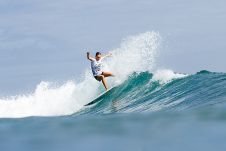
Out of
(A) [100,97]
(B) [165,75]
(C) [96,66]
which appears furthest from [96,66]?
(B) [165,75]

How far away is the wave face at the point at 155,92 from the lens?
1603 cm

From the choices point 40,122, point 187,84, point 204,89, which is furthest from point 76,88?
point 40,122

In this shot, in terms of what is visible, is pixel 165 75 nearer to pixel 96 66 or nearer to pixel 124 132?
pixel 96 66

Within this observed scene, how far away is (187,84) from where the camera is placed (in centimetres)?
1892

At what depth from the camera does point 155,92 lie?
19922 mm

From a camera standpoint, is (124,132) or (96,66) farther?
(96,66)

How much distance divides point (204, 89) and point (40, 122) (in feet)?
27.1

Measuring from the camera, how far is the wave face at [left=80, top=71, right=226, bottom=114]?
1603 centimetres

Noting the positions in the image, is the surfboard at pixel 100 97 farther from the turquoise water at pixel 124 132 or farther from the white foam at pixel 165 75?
the turquoise water at pixel 124 132

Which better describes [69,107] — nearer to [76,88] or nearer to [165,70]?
[76,88]

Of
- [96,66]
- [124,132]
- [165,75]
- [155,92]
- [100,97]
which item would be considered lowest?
[124,132]

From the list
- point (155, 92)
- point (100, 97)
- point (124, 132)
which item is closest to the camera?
point (124, 132)

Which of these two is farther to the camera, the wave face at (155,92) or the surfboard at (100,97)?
the surfboard at (100,97)

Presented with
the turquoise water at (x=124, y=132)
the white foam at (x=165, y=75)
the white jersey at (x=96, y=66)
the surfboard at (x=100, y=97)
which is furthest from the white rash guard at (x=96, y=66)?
the turquoise water at (x=124, y=132)
